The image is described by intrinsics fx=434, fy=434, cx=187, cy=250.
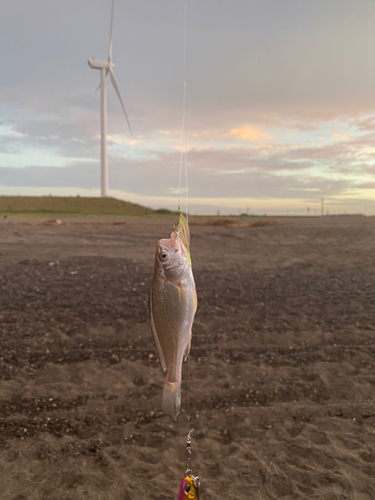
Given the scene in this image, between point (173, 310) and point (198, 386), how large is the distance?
5.32 m

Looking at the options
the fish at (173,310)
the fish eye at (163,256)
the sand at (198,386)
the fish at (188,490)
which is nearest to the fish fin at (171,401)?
the fish at (173,310)

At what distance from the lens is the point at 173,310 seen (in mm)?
1479

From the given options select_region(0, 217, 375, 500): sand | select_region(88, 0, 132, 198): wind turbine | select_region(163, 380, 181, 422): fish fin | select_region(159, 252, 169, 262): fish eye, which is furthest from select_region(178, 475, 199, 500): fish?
select_region(88, 0, 132, 198): wind turbine

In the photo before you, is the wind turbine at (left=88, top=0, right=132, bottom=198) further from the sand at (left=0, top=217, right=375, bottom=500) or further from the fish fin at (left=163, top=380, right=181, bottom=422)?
the fish fin at (left=163, top=380, right=181, bottom=422)

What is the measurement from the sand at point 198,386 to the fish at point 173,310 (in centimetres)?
337

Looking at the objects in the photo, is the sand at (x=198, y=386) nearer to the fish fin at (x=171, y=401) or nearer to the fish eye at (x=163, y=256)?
the fish fin at (x=171, y=401)

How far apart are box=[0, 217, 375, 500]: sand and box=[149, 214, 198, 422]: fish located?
337cm

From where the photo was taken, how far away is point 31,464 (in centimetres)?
480

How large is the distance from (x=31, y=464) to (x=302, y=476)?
9.65 feet

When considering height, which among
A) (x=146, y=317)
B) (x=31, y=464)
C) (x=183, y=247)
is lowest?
(x=31, y=464)

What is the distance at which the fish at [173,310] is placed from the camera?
144 cm

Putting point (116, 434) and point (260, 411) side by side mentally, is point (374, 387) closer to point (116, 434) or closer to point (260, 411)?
point (260, 411)

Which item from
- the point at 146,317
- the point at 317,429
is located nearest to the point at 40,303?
the point at 146,317

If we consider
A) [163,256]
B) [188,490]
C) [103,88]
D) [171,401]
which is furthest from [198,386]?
[103,88]
